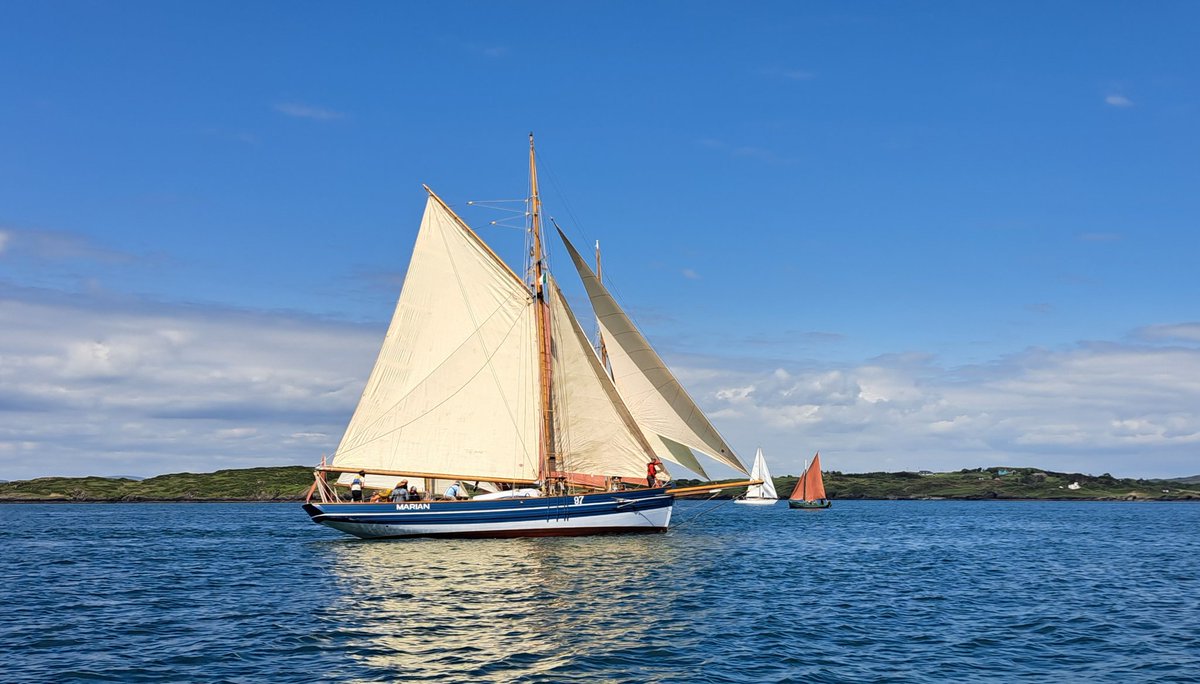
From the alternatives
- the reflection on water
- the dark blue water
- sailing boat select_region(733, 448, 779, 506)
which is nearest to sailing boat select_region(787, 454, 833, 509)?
sailing boat select_region(733, 448, 779, 506)

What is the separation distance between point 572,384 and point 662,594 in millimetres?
25691

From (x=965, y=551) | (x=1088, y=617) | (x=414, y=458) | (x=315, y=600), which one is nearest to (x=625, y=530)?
(x=414, y=458)

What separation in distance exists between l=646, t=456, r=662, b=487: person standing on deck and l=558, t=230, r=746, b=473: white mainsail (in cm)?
83

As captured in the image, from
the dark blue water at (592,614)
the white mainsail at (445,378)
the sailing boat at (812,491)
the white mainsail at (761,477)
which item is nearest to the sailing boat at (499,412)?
the white mainsail at (445,378)

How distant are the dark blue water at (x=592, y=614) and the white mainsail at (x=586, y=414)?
5431 millimetres

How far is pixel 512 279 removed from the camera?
202ft

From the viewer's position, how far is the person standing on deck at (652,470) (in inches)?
2364

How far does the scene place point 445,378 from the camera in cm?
6016

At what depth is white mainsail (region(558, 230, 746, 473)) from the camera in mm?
58656

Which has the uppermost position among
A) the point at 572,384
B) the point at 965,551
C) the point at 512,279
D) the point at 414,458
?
the point at 512,279

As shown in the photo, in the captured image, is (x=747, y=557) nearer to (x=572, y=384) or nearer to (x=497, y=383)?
(x=572, y=384)

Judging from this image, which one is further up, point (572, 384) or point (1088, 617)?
point (572, 384)

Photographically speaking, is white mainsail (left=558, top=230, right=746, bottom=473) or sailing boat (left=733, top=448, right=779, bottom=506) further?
sailing boat (left=733, top=448, right=779, bottom=506)

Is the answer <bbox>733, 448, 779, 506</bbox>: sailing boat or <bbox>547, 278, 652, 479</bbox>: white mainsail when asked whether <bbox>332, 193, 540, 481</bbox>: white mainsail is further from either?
<bbox>733, 448, 779, 506</bbox>: sailing boat
